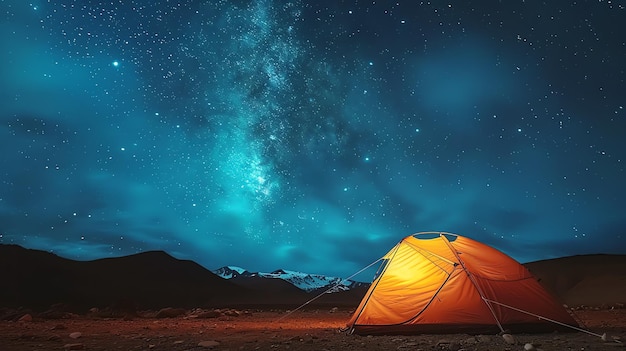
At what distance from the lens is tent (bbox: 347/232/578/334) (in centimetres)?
962

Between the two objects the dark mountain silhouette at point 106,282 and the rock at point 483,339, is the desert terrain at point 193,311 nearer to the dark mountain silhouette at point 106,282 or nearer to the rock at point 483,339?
the rock at point 483,339

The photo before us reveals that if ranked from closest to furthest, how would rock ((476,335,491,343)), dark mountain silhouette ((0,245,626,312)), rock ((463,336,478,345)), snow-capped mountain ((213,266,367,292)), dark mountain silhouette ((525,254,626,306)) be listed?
1. rock ((463,336,478,345))
2. rock ((476,335,491,343))
3. dark mountain silhouette ((525,254,626,306))
4. dark mountain silhouette ((0,245,626,312))
5. snow-capped mountain ((213,266,367,292))

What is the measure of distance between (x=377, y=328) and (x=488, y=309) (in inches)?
95.5

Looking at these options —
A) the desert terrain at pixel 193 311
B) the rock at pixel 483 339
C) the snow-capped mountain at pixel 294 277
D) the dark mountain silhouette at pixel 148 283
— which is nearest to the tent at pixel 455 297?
the desert terrain at pixel 193 311

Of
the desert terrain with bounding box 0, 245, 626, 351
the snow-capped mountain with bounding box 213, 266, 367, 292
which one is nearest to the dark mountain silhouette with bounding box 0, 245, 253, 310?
the desert terrain with bounding box 0, 245, 626, 351

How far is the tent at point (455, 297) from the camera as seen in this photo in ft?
31.6

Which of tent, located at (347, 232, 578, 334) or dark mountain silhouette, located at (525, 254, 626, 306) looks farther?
dark mountain silhouette, located at (525, 254, 626, 306)

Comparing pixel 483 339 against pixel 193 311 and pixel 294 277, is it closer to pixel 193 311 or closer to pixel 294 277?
pixel 193 311

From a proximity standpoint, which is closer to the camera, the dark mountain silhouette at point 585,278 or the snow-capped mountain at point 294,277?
the dark mountain silhouette at point 585,278

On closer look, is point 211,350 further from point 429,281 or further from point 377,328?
point 429,281

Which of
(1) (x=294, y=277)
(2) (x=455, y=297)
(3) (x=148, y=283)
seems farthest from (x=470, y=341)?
(1) (x=294, y=277)

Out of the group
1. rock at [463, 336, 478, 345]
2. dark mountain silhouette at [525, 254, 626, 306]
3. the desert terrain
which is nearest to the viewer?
rock at [463, 336, 478, 345]

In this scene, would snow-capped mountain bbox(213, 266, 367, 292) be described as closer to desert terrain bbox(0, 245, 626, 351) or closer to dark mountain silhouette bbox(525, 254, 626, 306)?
desert terrain bbox(0, 245, 626, 351)

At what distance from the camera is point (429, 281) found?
34.1ft
